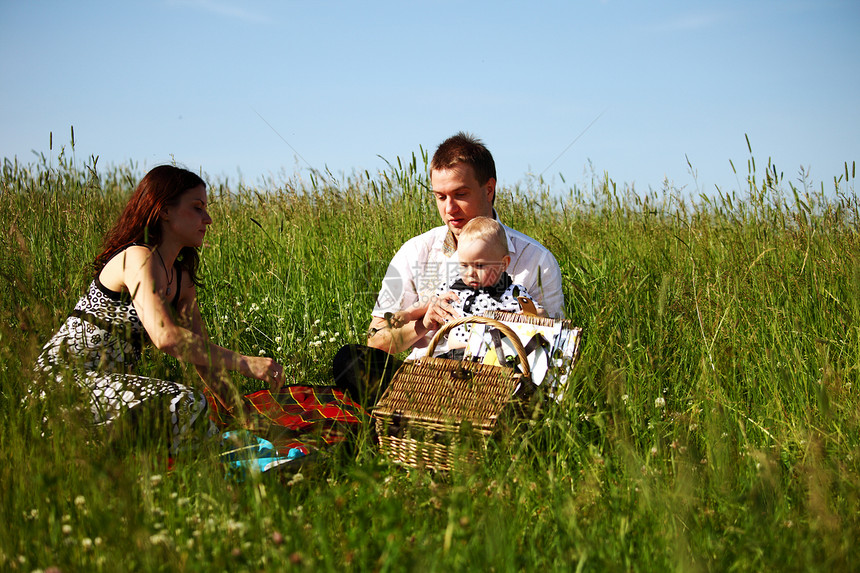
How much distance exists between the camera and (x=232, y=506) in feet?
6.00

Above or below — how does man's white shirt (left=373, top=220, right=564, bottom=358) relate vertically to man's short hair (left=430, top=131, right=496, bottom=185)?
below

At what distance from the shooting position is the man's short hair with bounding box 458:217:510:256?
3.14 m

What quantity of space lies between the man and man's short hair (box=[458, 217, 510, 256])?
12.2 inches

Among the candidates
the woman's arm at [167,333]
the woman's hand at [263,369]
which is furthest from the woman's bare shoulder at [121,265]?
the woman's hand at [263,369]

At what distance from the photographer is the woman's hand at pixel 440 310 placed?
3229mm

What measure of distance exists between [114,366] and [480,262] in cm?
167

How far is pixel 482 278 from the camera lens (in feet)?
10.8

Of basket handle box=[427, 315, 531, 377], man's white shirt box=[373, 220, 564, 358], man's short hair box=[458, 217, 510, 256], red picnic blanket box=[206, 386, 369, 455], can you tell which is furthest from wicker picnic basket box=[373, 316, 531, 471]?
man's white shirt box=[373, 220, 564, 358]

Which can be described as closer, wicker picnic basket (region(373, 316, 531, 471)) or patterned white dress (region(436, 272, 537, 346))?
wicker picnic basket (region(373, 316, 531, 471))

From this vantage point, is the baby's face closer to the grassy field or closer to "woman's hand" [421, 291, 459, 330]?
"woman's hand" [421, 291, 459, 330]

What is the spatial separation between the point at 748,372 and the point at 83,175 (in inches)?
179

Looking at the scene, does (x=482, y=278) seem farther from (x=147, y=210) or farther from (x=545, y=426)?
(x=147, y=210)

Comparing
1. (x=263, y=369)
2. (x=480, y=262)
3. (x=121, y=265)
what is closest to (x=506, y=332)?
(x=480, y=262)

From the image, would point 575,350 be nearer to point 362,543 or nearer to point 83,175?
point 362,543
